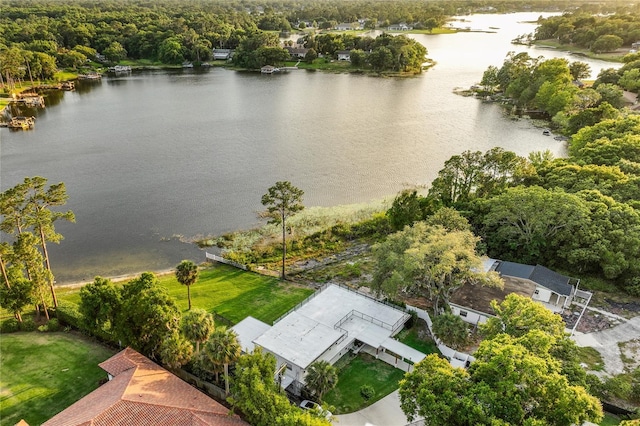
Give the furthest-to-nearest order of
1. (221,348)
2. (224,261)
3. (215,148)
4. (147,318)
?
(215,148), (224,261), (147,318), (221,348)

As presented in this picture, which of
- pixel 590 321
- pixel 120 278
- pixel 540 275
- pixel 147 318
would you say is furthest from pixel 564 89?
pixel 147 318

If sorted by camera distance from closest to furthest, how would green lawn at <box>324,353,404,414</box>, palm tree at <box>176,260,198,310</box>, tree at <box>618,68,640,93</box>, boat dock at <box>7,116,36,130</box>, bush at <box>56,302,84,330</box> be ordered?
green lawn at <box>324,353,404,414</box>, bush at <box>56,302,84,330</box>, palm tree at <box>176,260,198,310</box>, boat dock at <box>7,116,36,130</box>, tree at <box>618,68,640,93</box>

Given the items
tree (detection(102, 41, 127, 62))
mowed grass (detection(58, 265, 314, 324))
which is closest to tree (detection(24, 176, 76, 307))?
mowed grass (detection(58, 265, 314, 324))

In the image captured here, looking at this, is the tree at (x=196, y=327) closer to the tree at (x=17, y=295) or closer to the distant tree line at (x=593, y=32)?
the tree at (x=17, y=295)

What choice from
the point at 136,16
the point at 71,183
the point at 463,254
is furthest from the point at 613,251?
the point at 136,16

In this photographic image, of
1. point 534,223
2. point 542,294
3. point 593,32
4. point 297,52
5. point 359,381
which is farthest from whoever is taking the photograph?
point 593,32

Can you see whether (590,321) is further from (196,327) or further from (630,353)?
(196,327)

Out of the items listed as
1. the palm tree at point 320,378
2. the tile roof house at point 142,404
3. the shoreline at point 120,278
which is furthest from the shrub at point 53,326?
the palm tree at point 320,378

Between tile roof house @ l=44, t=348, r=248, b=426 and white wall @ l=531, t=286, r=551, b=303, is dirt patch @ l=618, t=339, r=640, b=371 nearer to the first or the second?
white wall @ l=531, t=286, r=551, b=303

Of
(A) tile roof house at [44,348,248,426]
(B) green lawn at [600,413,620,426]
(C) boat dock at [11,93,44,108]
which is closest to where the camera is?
(A) tile roof house at [44,348,248,426]
